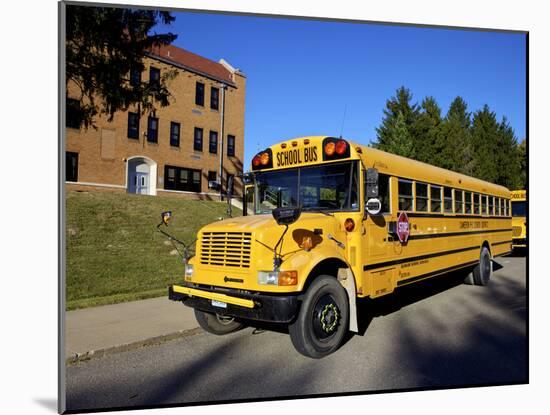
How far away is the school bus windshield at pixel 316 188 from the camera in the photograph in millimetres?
4336

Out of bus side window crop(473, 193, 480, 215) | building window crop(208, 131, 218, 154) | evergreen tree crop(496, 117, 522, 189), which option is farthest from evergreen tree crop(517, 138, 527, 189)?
building window crop(208, 131, 218, 154)

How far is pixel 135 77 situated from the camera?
5.11 metres

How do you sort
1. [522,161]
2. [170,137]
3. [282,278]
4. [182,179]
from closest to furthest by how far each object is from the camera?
[282,278] < [522,161] < [170,137] < [182,179]

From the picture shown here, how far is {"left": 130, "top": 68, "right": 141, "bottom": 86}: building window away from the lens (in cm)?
499

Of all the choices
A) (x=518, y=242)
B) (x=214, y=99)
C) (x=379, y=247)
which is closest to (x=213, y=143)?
(x=214, y=99)

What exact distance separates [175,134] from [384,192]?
4.46 m

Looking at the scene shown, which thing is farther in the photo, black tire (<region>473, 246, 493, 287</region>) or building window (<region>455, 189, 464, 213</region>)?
black tire (<region>473, 246, 493, 287</region>)

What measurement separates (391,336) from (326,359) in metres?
1.11

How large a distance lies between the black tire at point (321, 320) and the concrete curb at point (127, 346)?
1.50 m

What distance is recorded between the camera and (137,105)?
5422 millimetres

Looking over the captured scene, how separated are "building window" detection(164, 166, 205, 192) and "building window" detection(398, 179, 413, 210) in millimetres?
4063

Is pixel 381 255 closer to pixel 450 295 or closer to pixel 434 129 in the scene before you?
pixel 434 129

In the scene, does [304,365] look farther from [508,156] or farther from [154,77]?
[154,77]

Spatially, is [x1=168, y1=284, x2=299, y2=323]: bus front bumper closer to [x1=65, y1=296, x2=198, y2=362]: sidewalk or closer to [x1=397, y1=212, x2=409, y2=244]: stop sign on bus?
[x1=65, y1=296, x2=198, y2=362]: sidewalk
